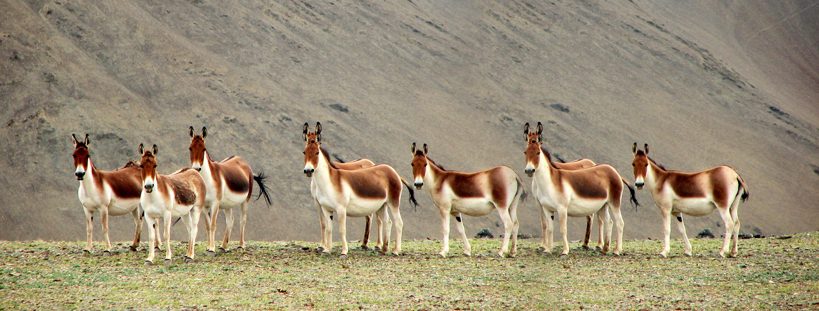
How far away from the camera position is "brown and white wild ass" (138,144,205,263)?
21.4 meters

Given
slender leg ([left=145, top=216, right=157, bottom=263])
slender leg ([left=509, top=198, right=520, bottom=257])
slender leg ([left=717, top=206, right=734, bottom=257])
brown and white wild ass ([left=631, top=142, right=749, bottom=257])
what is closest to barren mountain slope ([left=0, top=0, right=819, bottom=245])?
slender leg ([left=145, top=216, right=157, bottom=263])

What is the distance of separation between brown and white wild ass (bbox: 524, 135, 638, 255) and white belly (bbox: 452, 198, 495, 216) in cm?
127

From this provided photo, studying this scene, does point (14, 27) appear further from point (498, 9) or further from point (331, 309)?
point (331, 309)

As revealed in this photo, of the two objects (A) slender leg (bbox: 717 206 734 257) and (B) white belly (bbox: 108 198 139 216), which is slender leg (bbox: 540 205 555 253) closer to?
(A) slender leg (bbox: 717 206 734 257)

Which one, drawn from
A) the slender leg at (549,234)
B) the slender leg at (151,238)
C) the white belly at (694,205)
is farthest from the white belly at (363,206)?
the white belly at (694,205)

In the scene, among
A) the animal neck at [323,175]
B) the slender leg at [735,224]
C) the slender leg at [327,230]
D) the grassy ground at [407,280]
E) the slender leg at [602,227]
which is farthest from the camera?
the slender leg at [602,227]

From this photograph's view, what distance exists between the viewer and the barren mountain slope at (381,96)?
64.1m

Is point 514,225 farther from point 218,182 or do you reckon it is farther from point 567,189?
point 218,182

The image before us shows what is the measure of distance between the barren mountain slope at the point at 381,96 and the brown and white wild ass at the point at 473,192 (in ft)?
116

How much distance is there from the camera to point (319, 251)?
24.7 meters

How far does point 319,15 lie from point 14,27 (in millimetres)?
28347

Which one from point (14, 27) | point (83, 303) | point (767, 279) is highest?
point (14, 27)

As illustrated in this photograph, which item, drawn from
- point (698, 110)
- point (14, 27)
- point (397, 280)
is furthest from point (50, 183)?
point (698, 110)

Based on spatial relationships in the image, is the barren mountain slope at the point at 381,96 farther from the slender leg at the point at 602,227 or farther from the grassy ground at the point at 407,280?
the grassy ground at the point at 407,280
